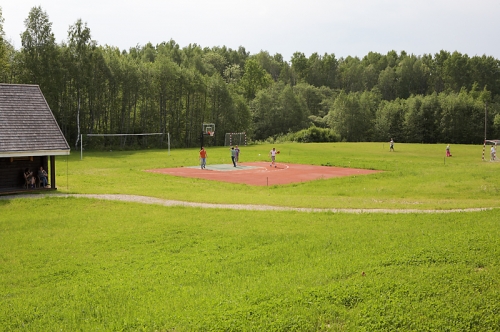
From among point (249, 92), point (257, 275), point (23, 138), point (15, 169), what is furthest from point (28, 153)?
point (249, 92)

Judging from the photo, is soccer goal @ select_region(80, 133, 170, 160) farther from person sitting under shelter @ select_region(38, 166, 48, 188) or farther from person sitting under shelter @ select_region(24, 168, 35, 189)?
person sitting under shelter @ select_region(24, 168, 35, 189)

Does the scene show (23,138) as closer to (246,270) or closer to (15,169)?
(15,169)

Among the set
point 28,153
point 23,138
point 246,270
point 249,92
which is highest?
point 249,92

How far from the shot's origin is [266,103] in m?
100

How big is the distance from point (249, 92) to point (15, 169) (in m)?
89.7

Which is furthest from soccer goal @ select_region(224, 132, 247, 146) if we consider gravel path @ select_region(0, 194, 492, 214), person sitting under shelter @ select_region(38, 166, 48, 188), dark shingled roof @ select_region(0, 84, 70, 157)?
gravel path @ select_region(0, 194, 492, 214)

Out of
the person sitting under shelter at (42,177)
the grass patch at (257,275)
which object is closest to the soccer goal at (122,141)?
the person sitting under shelter at (42,177)

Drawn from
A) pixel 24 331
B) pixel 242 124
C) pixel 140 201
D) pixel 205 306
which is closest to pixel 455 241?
pixel 205 306

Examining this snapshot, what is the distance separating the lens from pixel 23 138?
978 inches

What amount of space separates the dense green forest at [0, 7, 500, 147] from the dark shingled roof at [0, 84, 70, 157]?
93.2 feet

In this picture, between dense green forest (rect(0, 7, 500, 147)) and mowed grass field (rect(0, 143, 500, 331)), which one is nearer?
mowed grass field (rect(0, 143, 500, 331))

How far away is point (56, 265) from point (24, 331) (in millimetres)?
3635

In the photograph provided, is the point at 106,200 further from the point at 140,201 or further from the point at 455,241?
the point at 455,241

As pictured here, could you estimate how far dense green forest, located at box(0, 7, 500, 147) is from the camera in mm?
59312
